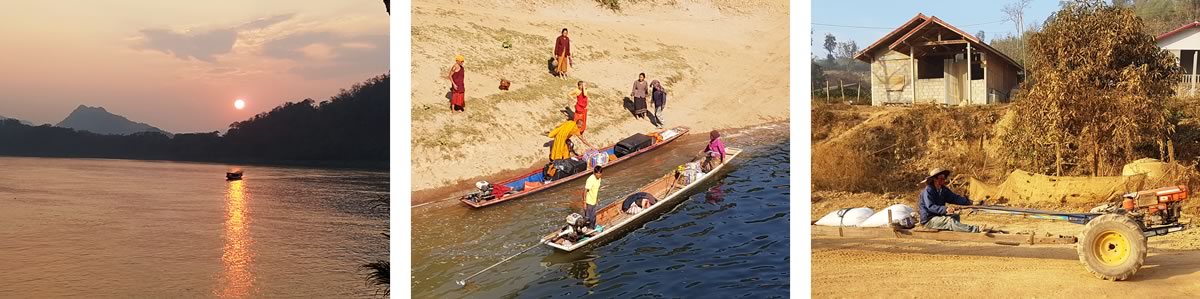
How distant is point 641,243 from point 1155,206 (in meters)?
3.88

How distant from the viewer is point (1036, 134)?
7957 millimetres

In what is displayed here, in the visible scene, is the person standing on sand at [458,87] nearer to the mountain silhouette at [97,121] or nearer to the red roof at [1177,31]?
the mountain silhouette at [97,121]

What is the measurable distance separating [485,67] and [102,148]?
2.93 meters

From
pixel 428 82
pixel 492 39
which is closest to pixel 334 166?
pixel 428 82

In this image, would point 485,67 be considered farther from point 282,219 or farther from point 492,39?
point 282,219

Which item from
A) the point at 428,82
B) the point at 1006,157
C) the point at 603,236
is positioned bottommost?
the point at 603,236

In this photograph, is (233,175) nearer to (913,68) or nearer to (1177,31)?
(913,68)

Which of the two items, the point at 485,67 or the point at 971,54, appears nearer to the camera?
the point at 485,67

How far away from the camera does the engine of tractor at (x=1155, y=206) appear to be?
6.90 m

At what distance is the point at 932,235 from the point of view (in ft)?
23.9

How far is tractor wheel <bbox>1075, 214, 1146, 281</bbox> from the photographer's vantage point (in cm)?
648

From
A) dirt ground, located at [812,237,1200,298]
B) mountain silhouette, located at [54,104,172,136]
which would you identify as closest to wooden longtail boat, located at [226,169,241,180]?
mountain silhouette, located at [54,104,172,136]

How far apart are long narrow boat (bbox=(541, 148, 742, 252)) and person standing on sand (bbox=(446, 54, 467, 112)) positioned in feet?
4.08

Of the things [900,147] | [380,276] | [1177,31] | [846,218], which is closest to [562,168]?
[380,276]
